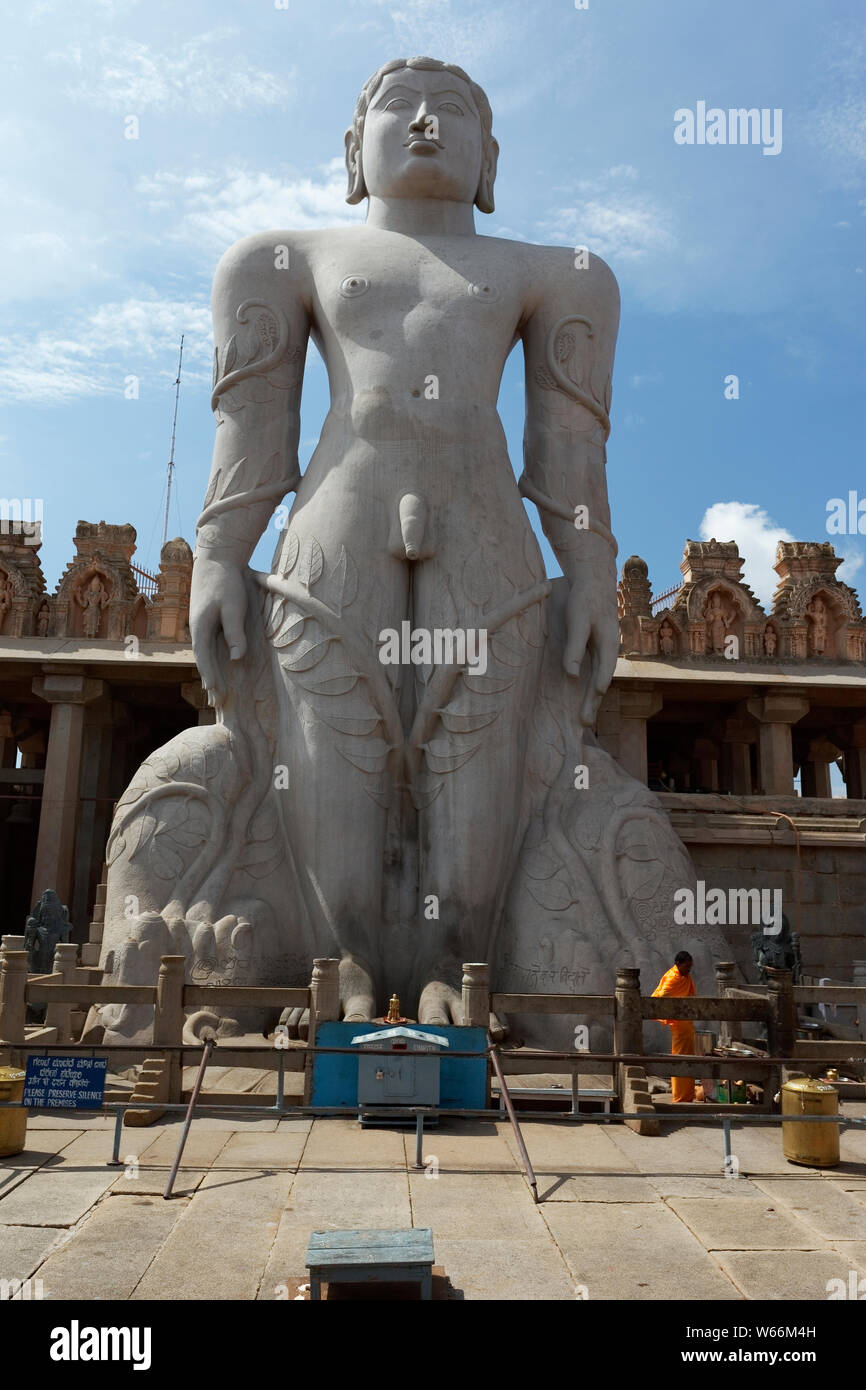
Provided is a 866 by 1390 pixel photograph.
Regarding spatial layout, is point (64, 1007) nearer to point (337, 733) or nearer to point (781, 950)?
point (337, 733)

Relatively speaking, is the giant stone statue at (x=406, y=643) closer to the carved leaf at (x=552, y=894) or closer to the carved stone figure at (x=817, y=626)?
the carved leaf at (x=552, y=894)

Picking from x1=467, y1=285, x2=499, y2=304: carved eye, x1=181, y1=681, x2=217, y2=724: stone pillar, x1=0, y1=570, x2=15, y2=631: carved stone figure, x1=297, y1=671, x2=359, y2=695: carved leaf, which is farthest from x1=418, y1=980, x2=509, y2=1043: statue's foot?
x1=0, y1=570, x2=15, y2=631: carved stone figure

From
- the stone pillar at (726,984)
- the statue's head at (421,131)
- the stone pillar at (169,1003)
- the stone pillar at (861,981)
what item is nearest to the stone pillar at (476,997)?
the stone pillar at (169,1003)

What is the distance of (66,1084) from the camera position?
18.1 ft

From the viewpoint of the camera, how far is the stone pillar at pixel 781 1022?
686 centimetres

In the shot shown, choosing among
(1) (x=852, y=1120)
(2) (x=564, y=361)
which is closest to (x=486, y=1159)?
(1) (x=852, y=1120)

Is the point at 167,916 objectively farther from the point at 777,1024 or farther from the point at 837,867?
the point at 837,867

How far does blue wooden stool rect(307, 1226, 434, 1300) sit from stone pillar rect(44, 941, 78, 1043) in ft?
18.0

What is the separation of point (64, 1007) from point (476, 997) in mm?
3839

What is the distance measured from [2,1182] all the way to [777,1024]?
469 centimetres

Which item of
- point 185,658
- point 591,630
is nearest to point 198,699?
point 185,658

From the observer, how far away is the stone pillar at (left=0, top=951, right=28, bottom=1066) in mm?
6875

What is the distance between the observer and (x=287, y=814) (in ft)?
29.4

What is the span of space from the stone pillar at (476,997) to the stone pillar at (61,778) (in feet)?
33.1
